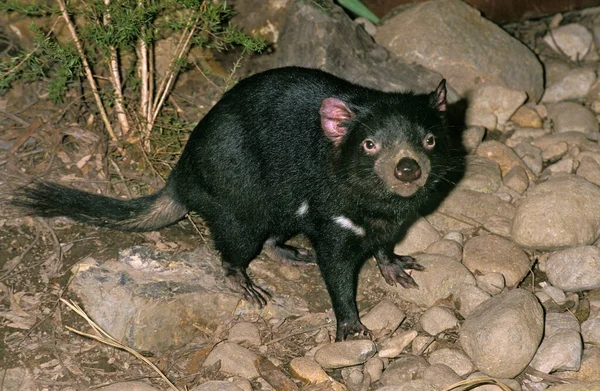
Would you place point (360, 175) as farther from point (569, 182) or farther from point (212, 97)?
point (212, 97)

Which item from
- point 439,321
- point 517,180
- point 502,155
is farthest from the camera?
point 502,155

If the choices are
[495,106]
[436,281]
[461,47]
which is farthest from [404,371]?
[461,47]

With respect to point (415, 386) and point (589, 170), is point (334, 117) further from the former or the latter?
point (589, 170)

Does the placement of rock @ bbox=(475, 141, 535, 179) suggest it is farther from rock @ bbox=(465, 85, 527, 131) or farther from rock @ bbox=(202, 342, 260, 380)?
rock @ bbox=(202, 342, 260, 380)

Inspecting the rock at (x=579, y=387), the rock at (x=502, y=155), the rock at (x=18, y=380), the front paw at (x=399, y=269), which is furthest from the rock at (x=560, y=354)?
the rock at (x=18, y=380)

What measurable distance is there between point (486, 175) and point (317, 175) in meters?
1.61

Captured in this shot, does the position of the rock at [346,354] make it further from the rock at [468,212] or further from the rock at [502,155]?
the rock at [502,155]

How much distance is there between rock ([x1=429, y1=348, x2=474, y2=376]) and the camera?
12.8 ft

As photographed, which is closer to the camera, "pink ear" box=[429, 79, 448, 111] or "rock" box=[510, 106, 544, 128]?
"pink ear" box=[429, 79, 448, 111]

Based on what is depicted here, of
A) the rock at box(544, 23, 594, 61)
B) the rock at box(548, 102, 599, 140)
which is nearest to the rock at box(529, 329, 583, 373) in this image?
the rock at box(548, 102, 599, 140)

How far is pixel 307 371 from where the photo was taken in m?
3.99

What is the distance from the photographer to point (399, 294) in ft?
14.9

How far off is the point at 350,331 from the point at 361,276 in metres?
0.58

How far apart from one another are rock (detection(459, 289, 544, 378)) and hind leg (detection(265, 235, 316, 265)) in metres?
1.26
